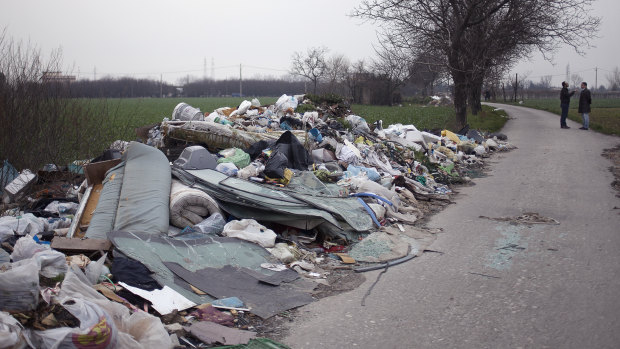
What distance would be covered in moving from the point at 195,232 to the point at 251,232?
0.65 m

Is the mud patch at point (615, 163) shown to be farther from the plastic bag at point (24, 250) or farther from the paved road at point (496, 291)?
the plastic bag at point (24, 250)

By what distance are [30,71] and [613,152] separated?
14.6 m

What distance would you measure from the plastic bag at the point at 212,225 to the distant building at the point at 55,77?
4933 millimetres

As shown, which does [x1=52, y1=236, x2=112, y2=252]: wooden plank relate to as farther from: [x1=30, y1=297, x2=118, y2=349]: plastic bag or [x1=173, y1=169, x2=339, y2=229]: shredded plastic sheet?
[x1=173, y1=169, x2=339, y2=229]: shredded plastic sheet

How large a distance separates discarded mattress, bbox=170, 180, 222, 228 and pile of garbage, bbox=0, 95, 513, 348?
0.02m

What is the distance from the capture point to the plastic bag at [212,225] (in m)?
6.18

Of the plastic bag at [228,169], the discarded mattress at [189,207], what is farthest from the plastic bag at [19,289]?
the plastic bag at [228,169]

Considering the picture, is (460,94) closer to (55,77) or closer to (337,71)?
(55,77)

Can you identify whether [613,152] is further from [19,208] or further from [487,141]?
[19,208]

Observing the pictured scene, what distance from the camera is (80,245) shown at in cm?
499

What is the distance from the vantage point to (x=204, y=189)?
276 inches

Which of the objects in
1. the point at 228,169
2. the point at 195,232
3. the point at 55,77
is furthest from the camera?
the point at 55,77

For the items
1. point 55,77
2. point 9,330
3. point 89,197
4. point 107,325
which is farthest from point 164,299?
point 55,77

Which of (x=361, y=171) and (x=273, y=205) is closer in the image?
(x=273, y=205)
